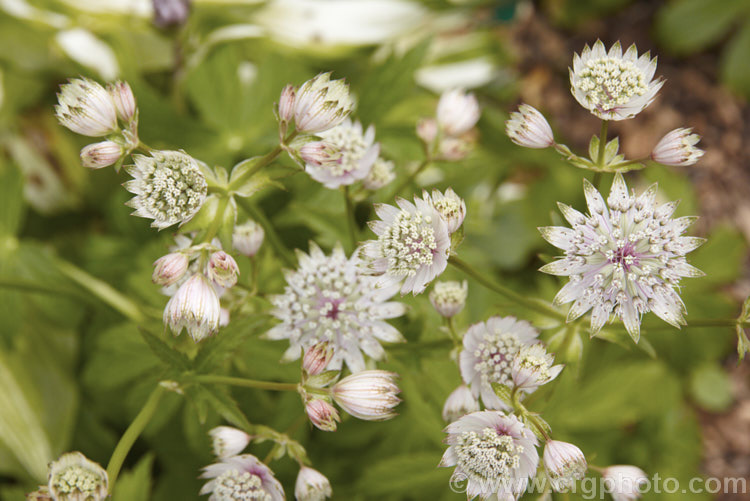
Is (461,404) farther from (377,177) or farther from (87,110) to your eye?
(87,110)

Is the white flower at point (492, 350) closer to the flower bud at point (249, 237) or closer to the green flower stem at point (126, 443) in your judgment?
the flower bud at point (249, 237)

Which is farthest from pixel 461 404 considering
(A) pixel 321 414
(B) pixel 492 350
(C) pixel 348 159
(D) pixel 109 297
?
(D) pixel 109 297

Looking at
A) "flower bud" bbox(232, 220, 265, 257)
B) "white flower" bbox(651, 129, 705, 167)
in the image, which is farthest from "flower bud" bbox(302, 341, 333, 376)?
"white flower" bbox(651, 129, 705, 167)

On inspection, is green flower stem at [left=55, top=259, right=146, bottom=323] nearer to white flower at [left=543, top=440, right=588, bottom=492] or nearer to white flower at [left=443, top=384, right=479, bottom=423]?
white flower at [left=443, top=384, right=479, bottom=423]

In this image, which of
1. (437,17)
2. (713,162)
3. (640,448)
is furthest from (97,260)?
(713,162)

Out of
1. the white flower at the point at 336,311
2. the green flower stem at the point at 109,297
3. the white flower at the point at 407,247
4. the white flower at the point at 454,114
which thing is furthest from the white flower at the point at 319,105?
the green flower stem at the point at 109,297
